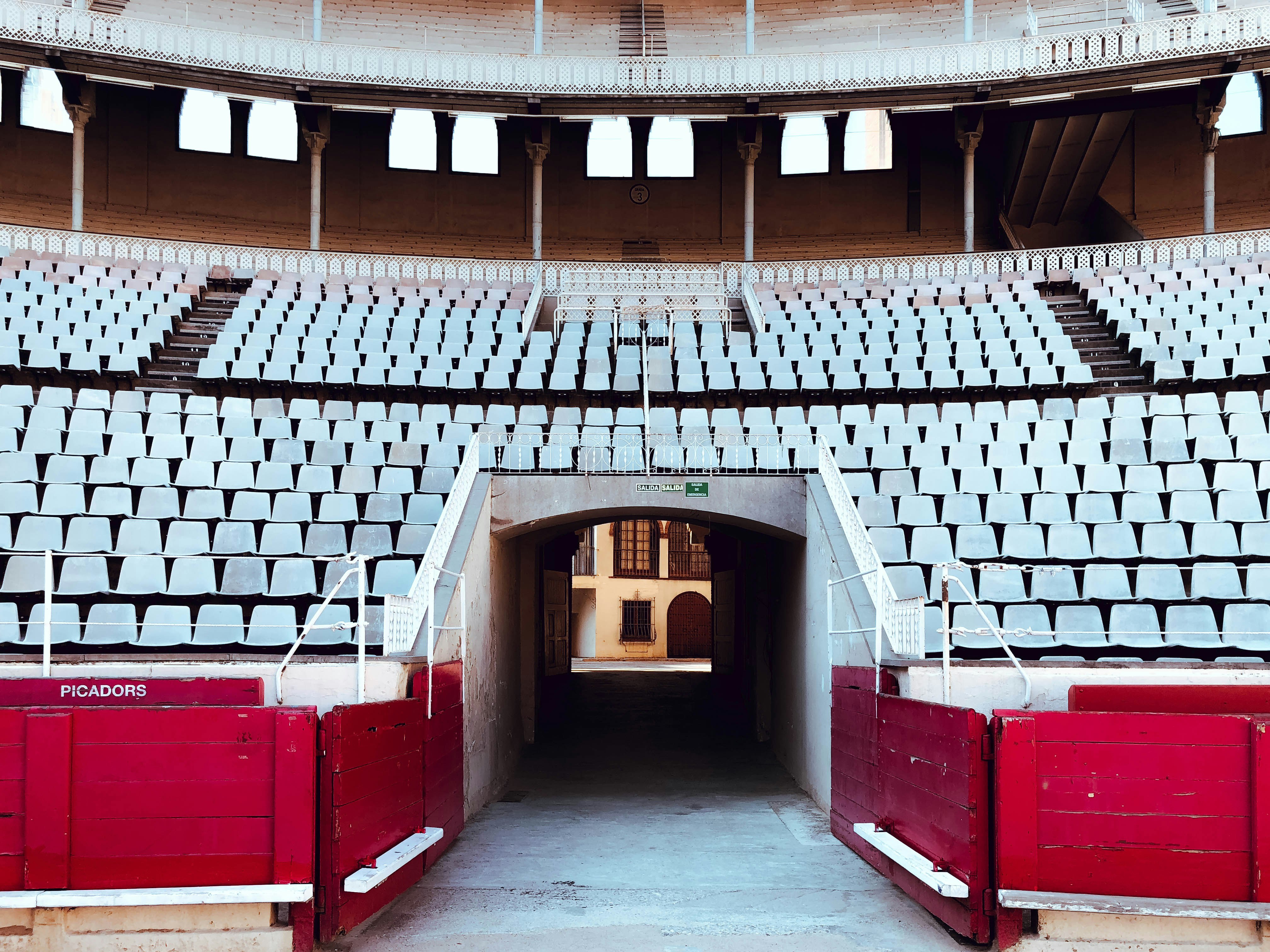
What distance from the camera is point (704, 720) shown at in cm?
1784

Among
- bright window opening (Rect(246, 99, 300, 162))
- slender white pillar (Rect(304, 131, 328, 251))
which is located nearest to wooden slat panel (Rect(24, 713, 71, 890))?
slender white pillar (Rect(304, 131, 328, 251))

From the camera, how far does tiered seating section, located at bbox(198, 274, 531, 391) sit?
14.3m

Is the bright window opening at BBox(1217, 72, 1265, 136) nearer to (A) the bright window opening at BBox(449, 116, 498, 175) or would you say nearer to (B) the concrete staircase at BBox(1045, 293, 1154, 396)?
(B) the concrete staircase at BBox(1045, 293, 1154, 396)

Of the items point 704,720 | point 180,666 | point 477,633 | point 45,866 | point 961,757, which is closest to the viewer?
point 45,866

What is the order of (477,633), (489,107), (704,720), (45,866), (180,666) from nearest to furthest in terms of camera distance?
1. (45,866)
2. (180,666)
3. (477,633)
4. (704,720)
5. (489,107)

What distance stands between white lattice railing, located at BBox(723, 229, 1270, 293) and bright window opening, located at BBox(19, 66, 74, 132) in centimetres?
1504

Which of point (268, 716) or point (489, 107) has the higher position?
point (489, 107)

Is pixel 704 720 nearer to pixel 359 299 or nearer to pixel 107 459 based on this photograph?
pixel 359 299

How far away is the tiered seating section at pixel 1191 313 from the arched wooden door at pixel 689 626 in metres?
20.6

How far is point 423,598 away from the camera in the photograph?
795 centimetres

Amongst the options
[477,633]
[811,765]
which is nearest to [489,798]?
[477,633]

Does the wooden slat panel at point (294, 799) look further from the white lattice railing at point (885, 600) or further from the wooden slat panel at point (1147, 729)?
the white lattice railing at point (885, 600)

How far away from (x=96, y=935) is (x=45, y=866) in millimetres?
470

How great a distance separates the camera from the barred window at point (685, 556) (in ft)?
121
